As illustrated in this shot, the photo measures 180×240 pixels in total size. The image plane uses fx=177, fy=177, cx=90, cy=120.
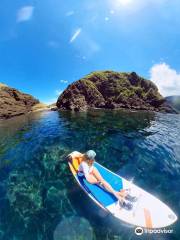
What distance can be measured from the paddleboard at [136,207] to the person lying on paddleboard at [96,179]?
212 millimetres

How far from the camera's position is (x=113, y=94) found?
102688 mm

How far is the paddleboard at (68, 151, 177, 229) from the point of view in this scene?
7.80 metres

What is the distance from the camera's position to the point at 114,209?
27.2ft

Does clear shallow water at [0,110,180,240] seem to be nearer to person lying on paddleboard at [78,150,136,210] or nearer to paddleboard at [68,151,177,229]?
paddleboard at [68,151,177,229]

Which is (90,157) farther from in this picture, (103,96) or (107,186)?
(103,96)

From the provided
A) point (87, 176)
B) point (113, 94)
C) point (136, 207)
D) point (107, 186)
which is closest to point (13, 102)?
point (113, 94)

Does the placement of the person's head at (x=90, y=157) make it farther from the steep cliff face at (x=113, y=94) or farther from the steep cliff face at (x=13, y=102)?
the steep cliff face at (x=113, y=94)

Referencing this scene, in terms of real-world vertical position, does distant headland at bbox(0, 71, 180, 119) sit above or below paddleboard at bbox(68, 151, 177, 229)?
above

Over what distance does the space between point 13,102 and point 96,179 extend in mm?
76162

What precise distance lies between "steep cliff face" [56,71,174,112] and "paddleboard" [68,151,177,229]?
6743 centimetres

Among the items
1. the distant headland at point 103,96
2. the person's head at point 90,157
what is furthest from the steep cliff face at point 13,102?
the person's head at point 90,157

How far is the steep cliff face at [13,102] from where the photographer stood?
64550 millimetres

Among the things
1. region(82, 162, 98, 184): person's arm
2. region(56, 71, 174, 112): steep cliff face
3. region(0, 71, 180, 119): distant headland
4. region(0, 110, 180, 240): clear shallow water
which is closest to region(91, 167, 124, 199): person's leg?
region(82, 162, 98, 184): person's arm

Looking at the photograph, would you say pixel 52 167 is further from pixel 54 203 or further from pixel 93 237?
pixel 93 237
